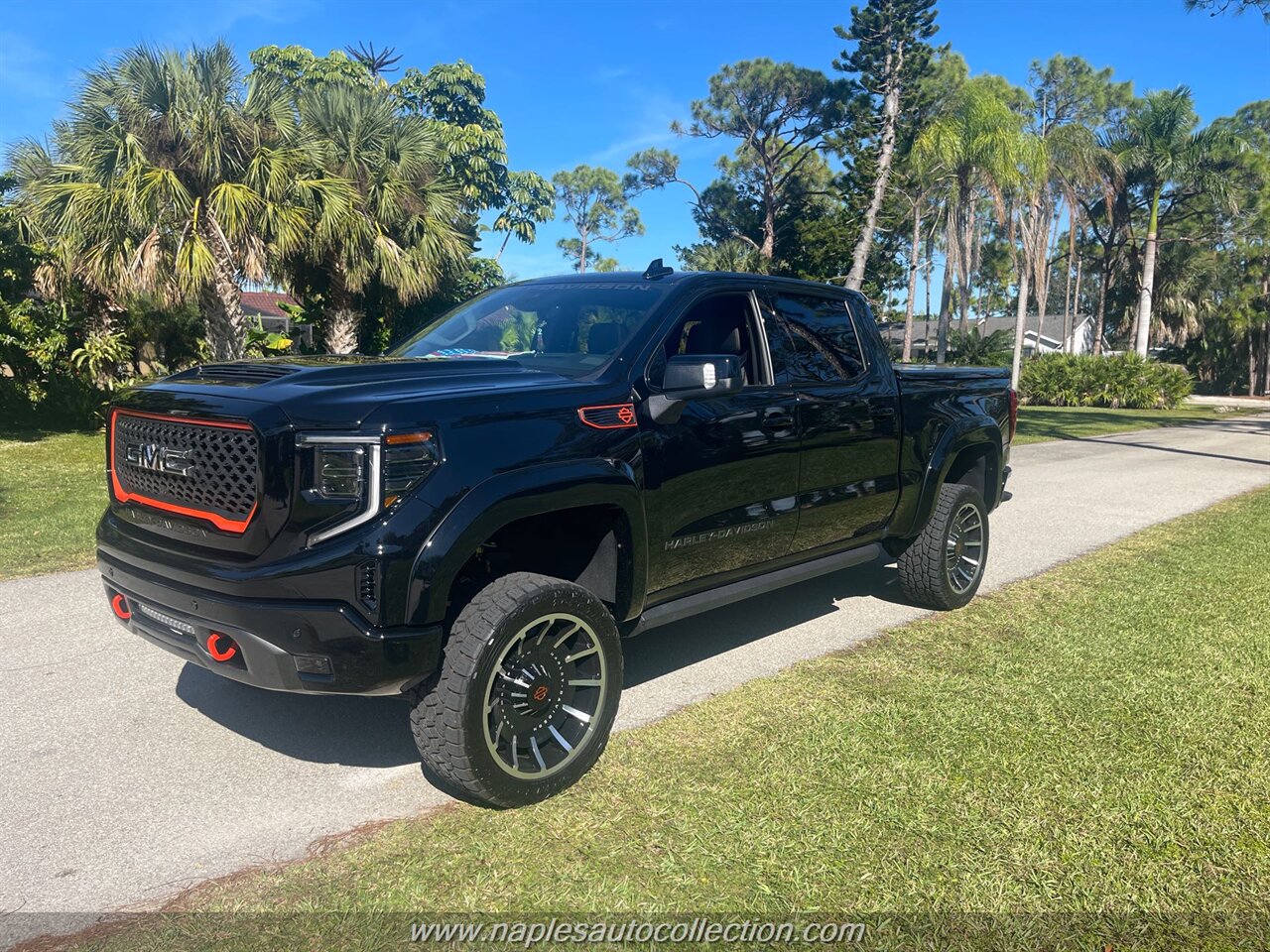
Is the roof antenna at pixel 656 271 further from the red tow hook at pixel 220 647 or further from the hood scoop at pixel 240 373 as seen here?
the red tow hook at pixel 220 647

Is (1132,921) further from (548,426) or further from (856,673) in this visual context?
(548,426)

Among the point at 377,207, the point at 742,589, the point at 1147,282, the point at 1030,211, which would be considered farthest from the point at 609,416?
the point at 1147,282

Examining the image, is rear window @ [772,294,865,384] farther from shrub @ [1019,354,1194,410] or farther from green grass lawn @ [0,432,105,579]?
shrub @ [1019,354,1194,410]

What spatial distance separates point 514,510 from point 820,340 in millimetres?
2437

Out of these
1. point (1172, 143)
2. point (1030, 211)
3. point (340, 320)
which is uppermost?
point (1172, 143)

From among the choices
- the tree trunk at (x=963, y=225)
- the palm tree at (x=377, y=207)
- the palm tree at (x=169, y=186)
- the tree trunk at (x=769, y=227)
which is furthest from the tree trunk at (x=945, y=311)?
the palm tree at (x=169, y=186)

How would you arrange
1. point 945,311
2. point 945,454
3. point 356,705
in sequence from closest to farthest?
point 356,705 < point 945,454 < point 945,311

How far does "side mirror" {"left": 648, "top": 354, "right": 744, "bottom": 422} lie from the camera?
145 inches

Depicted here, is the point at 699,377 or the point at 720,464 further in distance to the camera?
the point at 720,464

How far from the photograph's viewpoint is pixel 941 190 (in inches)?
1262

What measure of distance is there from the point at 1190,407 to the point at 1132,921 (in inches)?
1486

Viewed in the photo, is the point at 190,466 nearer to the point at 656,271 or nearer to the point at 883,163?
the point at 656,271

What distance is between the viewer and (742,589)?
14.6 feet

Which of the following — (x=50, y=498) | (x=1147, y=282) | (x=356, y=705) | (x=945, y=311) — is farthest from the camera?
(x=1147, y=282)
